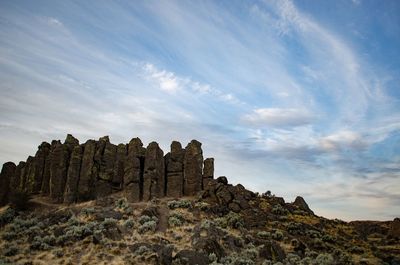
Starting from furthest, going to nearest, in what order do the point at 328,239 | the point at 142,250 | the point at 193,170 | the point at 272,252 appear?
the point at 193,170, the point at 328,239, the point at 272,252, the point at 142,250

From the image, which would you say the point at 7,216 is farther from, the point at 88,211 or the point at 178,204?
the point at 178,204

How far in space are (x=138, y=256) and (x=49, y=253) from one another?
28.0 feet

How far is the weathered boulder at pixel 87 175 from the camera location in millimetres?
48281

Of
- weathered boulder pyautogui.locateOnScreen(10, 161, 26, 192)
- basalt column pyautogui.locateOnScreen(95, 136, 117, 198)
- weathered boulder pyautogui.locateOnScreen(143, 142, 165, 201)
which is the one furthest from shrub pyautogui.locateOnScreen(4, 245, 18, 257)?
weathered boulder pyautogui.locateOnScreen(10, 161, 26, 192)

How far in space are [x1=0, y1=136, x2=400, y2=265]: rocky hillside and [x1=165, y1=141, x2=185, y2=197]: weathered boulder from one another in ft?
0.43

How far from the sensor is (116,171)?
50.2 meters

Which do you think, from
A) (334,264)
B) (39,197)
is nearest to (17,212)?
(39,197)

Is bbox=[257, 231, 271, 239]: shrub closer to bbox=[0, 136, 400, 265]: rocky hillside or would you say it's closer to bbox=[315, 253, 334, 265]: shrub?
bbox=[0, 136, 400, 265]: rocky hillside

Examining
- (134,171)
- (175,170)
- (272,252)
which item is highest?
(175,170)

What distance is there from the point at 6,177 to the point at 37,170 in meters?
7.17

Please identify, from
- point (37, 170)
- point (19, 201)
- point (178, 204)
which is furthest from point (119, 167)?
point (19, 201)

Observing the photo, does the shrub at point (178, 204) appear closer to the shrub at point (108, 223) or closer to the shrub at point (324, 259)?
the shrub at point (108, 223)

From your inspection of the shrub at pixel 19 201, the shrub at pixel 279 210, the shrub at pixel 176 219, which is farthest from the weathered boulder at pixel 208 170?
the shrub at pixel 19 201

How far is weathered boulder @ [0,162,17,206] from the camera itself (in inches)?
2137
